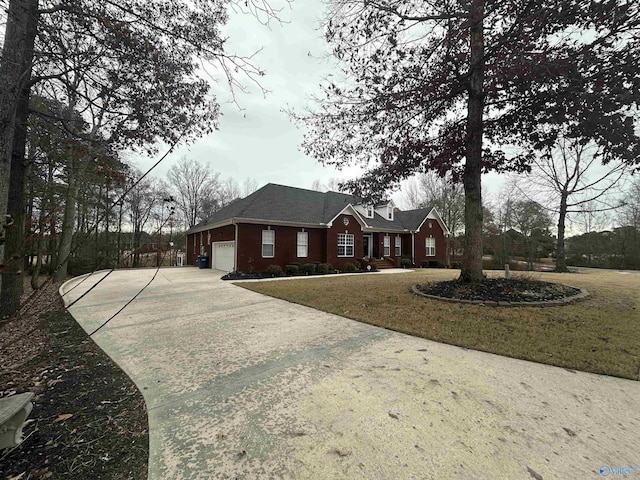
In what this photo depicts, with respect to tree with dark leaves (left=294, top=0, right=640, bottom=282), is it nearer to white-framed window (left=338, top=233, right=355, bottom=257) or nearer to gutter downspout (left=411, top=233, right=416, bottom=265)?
white-framed window (left=338, top=233, right=355, bottom=257)

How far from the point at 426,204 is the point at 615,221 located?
1664 centimetres

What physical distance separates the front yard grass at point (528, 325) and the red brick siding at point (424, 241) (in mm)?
14119

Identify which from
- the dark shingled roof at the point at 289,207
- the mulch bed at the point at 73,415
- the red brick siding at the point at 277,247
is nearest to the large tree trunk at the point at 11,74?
the mulch bed at the point at 73,415

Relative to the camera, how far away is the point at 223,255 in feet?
50.5

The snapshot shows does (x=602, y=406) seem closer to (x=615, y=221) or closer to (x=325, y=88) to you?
(x=325, y=88)

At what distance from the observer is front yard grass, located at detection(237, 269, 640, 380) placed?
11.4 ft

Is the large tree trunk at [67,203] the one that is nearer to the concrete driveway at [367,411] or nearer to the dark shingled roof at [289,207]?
the concrete driveway at [367,411]

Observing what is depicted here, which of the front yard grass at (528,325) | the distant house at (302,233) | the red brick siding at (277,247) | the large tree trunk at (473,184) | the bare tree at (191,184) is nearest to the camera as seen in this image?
the front yard grass at (528,325)

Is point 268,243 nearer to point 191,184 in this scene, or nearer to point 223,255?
point 223,255

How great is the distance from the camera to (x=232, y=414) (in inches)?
90.7

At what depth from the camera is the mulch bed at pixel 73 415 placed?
5.75ft

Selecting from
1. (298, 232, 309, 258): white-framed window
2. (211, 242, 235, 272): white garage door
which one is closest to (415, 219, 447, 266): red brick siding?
(298, 232, 309, 258): white-framed window

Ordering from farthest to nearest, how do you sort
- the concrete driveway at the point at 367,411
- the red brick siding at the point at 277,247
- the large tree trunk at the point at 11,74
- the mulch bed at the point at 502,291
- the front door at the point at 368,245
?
the front door at the point at 368,245 < the red brick siding at the point at 277,247 < the mulch bed at the point at 502,291 < the large tree trunk at the point at 11,74 < the concrete driveway at the point at 367,411

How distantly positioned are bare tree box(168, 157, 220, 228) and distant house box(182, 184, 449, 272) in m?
8.74
